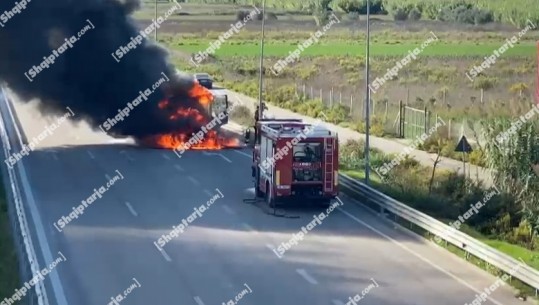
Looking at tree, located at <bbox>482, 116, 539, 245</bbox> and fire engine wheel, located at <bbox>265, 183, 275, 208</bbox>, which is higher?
tree, located at <bbox>482, 116, 539, 245</bbox>

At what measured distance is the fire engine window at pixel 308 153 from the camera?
2650 centimetres

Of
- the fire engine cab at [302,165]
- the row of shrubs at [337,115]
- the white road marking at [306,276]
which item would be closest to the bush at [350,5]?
the row of shrubs at [337,115]

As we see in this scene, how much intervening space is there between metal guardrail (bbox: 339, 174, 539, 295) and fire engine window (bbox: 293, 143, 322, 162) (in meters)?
1.61

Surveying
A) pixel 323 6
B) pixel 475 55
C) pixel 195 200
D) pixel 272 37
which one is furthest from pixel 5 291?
pixel 323 6

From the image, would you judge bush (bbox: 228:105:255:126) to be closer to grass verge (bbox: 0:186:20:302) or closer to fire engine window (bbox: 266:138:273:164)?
fire engine window (bbox: 266:138:273:164)

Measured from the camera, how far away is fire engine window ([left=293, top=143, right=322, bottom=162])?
2650 cm

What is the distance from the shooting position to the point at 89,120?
3978cm

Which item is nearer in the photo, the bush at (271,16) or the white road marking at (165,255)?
the white road marking at (165,255)

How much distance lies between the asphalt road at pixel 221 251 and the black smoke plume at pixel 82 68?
5664 mm

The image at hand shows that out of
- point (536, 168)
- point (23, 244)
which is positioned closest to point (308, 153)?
point (536, 168)

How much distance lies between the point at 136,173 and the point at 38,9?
28.5 feet

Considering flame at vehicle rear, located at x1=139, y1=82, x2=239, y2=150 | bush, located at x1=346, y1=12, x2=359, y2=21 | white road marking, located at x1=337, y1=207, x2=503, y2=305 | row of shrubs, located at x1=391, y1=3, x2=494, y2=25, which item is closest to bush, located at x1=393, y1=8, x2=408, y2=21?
row of shrubs, located at x1=391, y1=3, x2=494, y2=25

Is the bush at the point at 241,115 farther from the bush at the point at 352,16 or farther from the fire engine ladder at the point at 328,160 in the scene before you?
the bush at the point at 352,16

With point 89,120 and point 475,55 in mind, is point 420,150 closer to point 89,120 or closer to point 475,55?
point 89,120
